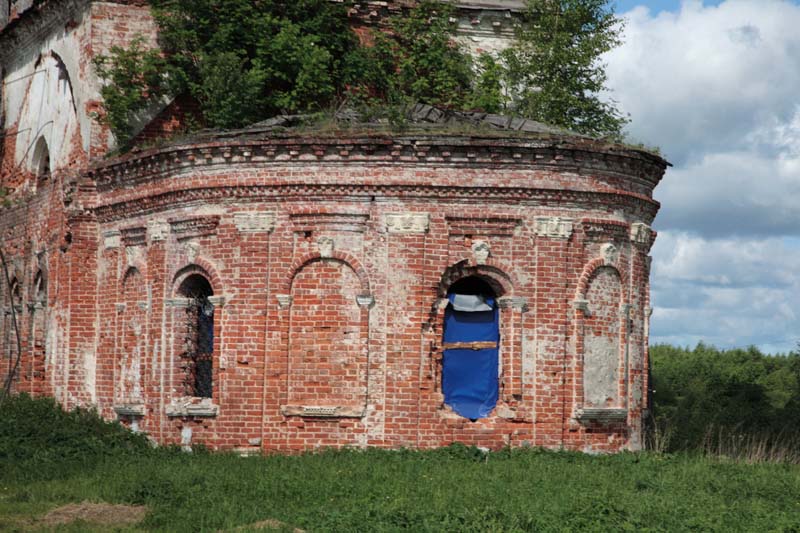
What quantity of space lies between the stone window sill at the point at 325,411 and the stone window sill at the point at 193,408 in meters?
1.24

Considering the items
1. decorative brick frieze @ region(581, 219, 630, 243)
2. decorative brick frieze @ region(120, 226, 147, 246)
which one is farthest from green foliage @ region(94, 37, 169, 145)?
decorative brick frieze @ region(581, 219, 630, 243)

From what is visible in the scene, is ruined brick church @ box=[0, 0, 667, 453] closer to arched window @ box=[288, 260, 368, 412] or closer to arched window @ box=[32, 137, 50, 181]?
arched window @ box=[288, 260, 368, 412]

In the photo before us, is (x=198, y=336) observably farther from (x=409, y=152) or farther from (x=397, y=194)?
(x=409, y=152)

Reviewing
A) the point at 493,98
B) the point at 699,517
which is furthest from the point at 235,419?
the point at 493,98

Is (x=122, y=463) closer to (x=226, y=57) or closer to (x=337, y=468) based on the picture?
(x=337, y=468)

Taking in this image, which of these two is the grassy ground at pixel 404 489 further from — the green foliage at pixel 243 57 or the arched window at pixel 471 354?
the green foliage at pixel 243 57

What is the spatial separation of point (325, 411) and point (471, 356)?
2.48 meters

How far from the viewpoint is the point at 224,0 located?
2195 centimetres

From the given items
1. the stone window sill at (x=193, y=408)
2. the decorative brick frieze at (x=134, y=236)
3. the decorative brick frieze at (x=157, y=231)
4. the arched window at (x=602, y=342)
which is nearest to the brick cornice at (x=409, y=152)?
the decorative brick frieze at (x=157, y=231)

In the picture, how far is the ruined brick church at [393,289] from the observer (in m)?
18.0

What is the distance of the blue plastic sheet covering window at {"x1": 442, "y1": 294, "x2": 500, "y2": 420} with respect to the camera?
18.5 m

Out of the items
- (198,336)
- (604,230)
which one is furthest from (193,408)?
(604,230)

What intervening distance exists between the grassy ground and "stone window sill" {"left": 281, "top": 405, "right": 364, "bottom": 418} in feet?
2.56

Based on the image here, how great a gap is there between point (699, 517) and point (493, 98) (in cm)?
1212
